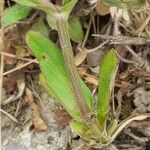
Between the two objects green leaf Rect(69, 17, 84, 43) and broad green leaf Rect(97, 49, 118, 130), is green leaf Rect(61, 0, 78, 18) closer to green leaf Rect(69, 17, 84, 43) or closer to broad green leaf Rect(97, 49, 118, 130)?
broad green leaf Rect(97, 49, 118, 130)

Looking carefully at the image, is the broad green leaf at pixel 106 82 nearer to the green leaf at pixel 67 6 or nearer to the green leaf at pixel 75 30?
the green leaf at pixel 67 6

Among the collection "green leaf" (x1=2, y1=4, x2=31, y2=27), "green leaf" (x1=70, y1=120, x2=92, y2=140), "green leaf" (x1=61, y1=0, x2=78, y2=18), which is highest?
"green leaf" (x1=61, y1=0, x2=78, y2=18)

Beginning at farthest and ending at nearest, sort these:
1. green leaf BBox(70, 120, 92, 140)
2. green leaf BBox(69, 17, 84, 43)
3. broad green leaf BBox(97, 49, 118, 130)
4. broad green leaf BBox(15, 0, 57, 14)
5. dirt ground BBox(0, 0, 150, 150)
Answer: green leaf BBox(69, 17, 84, 43) < dirt ground BBox(0, 0, 150, 150) < green leaf BBox(70, 120, 92, 140) < broad green leaf BBox(97, 49, 118, 130) < broad green leaf BBox(15, 0, 57, 14)

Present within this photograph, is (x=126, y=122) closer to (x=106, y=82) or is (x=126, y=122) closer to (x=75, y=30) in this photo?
(x=106, y=82)

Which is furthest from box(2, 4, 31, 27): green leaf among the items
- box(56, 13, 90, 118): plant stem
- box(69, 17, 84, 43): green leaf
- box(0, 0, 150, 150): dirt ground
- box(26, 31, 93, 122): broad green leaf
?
box(56, 13, 90, 118): plant stem

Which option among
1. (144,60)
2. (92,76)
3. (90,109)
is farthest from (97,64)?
(90,109)

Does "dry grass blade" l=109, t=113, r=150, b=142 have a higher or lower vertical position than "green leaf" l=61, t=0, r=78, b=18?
lower

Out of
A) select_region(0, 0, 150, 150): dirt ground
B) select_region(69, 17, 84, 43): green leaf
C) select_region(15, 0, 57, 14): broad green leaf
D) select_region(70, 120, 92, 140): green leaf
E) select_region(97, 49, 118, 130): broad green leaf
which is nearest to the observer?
select_region(15, 0, 57, 14): broad green leaf
